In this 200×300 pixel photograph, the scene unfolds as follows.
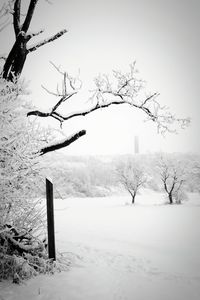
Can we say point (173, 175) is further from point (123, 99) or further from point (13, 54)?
point (13, 54)

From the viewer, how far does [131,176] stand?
113ft

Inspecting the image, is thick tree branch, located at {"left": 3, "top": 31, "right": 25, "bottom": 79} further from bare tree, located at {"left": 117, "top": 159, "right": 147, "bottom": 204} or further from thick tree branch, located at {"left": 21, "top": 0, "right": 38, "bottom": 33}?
bare tree, located at {"left": 117, "top": 159, "right": 147, "bottom": 204}

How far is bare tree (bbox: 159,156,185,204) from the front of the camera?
106 feet

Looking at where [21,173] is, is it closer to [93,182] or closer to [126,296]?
[126,296]

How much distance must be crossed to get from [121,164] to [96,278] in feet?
111

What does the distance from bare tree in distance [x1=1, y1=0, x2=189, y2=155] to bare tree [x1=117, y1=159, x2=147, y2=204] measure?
28.4 m

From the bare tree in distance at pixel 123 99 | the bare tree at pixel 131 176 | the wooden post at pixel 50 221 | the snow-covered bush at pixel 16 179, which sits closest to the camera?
the snow-covered bush at pixel 16 179

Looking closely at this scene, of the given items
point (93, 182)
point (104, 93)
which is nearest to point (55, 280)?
point (104, 93)

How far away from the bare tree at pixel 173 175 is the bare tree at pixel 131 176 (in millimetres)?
3269

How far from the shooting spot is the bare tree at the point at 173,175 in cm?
3219

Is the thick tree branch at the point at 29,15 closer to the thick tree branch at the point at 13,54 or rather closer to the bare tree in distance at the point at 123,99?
the thick tree branch at the point at 13,54

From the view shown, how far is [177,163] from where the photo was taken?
34906 millimetres

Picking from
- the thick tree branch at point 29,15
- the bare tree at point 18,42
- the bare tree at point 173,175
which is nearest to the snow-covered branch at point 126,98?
the bare tree at point 18,42

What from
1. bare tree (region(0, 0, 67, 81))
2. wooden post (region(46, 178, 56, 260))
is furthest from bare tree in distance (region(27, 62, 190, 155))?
wooden post (region(46, 178, 56, 260))
